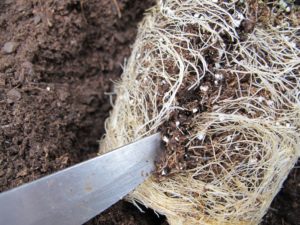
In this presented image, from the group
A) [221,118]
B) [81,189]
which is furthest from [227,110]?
[81,189]

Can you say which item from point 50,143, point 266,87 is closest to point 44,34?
point 50,143

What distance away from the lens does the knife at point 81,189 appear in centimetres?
87

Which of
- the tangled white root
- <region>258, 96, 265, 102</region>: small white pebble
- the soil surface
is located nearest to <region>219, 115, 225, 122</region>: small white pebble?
the tangled white root

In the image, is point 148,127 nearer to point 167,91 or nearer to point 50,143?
point 167,91

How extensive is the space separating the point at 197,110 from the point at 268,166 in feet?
0.73

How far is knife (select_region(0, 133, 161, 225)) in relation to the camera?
0.87 meters

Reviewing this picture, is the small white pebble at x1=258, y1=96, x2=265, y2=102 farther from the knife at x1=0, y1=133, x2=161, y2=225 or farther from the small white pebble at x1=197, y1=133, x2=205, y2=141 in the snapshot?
the knife at x1=0, y1=133, x2=161, y2=225

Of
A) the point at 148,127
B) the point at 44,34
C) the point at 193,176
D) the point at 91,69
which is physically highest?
the point at 44,34

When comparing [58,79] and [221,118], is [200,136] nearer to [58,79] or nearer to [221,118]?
[221,118]

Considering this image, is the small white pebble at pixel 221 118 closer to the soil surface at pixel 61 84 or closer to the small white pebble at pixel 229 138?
the small white pebble at pixel 229 138

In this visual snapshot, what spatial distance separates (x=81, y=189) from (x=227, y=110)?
40 centimetres

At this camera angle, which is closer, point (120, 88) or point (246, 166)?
point (246, 166)

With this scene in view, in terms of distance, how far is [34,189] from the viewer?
88 cm

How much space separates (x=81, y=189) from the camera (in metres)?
0.94
